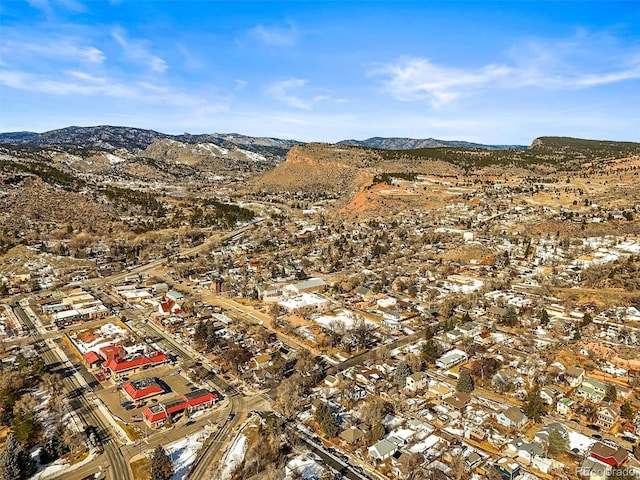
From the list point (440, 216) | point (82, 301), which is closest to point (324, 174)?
point (440, 216)

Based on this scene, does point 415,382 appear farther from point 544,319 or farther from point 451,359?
point 544,319

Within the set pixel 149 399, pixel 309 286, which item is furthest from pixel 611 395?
pixel 309 286

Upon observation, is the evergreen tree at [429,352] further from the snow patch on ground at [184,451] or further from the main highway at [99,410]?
the snow patch on ground at [184,451]

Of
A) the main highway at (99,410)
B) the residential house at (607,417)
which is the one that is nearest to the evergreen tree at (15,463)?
the main highway at (99,410)

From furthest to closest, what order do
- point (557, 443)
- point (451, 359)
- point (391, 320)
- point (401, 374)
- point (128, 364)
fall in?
point (391, 320) → point (451, 359) → point (128, 364) → point (401, 374) → point (557, 443)

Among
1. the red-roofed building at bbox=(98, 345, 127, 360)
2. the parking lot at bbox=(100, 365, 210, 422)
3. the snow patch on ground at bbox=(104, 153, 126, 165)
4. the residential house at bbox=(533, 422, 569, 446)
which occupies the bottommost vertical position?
the parking lot at bbox=(100, 365, 210, 422)

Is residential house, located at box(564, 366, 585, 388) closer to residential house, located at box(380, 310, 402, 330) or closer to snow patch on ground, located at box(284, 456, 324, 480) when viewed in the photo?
residential house, located at box(380, 310, 402, 330)

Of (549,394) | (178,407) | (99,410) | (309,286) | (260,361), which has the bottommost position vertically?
(99,410)

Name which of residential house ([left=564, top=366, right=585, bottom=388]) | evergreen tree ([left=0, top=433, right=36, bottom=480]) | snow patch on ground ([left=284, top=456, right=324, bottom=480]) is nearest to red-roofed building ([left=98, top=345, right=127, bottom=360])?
evergreen tree ([left=0, top=433, right=36, bottom=480])
